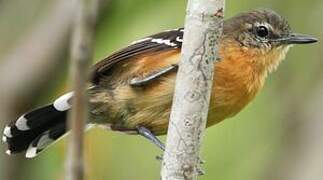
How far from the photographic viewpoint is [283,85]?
5.97m

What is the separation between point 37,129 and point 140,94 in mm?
642

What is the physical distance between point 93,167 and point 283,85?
154cm

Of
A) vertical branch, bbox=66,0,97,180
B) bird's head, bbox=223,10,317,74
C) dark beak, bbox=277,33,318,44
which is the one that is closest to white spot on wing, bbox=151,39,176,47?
bird's head, bbox=223,10,317,74

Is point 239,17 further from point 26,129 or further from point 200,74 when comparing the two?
point 200,74

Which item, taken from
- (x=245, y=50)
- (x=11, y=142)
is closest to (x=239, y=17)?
(x=245, y=50)

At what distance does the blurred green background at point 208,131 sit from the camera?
18.6 ft

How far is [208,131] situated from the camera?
20.8 ft

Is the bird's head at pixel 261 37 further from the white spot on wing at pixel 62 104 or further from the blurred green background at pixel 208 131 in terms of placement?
the white spot on wing at pixel 62 104

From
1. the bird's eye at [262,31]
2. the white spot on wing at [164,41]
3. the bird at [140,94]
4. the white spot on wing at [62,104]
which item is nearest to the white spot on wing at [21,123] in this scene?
the bird at [140,94]

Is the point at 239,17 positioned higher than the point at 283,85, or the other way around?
the point at 239,17

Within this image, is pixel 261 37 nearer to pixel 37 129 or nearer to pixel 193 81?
pixel 37 129

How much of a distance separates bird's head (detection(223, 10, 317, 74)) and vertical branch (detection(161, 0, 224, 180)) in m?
1.92

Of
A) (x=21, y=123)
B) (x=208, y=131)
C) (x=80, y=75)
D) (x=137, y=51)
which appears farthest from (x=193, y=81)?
(x=208, y=131)

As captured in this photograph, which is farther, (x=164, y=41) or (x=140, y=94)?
(x=164, y=41)
